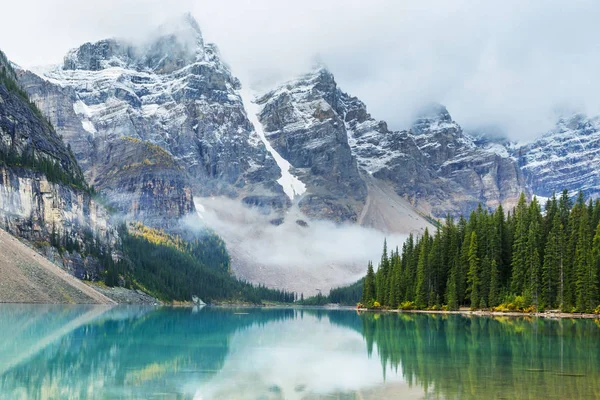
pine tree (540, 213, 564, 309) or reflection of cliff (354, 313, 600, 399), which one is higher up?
pine tree (540, 213, 564, 309)

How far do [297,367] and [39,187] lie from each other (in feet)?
425

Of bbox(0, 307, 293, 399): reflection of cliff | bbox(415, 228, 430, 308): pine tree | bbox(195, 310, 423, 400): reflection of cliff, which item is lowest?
bbox(195, 310, 423, 400): reflection of cliff

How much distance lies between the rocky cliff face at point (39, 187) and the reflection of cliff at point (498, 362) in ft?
358

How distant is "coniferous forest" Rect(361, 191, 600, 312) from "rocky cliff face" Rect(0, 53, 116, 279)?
7636 centimetres

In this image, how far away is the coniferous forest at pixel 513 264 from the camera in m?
75.4

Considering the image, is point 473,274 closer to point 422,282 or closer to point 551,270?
point 551,270

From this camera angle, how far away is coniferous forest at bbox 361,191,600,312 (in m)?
75.4

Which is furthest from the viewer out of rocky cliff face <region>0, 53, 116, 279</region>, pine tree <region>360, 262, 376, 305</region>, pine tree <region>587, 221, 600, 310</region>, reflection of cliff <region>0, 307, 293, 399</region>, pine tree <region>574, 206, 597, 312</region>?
rocky cliff face <region>0, 53, 116, 279</region>

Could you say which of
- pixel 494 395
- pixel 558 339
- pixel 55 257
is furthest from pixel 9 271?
pixel 494 395

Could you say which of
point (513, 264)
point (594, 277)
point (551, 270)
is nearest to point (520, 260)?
point (513, 264)

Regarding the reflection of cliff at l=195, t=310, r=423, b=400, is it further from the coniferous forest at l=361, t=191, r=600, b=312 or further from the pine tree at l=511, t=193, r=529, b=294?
the pine tree at l=511, t=193, r=529, b=294

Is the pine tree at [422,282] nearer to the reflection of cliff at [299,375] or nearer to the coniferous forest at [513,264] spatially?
the coniferous forest at [513,264]

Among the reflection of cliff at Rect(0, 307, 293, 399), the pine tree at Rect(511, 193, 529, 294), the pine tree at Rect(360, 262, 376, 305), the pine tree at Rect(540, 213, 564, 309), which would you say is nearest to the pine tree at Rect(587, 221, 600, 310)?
the pine tree at Rect(540, 213, 564, 309)

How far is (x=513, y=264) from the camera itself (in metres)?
84.4
